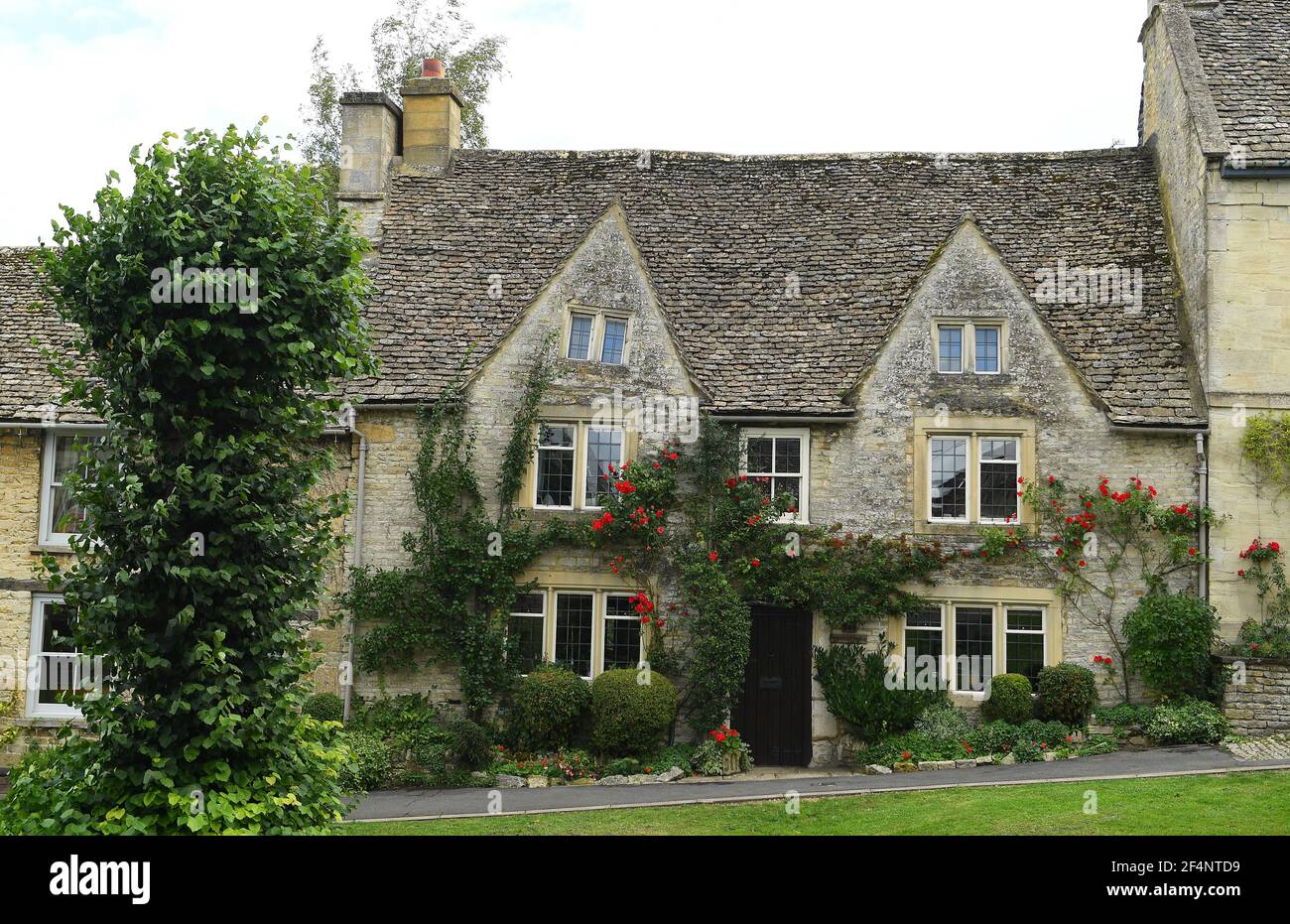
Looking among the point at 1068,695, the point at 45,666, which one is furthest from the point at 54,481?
the point at 1068,695

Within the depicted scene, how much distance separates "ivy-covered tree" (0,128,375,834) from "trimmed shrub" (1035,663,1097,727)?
1181 cm

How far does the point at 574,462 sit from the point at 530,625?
2.87m

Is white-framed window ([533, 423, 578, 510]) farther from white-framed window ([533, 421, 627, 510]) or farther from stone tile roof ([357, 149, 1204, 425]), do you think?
stone tile roof ([357, 149, 1204, 425])

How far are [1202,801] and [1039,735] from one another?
4367 mm

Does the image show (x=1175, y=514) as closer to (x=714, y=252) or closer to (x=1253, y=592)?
(x=1253, y=592)

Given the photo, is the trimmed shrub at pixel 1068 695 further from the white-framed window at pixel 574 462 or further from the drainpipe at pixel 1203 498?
the white-framed window at pixel 574 462

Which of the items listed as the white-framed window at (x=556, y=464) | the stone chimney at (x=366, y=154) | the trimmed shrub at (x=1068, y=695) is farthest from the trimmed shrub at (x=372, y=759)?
the stone chimney at (x=366, y=154)

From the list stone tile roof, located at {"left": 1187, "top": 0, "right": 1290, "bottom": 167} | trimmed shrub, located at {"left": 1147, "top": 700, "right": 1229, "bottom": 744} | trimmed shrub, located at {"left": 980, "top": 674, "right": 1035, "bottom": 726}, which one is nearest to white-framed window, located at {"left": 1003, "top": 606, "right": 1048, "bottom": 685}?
trimmed shrub, located at {"left": 980, "top": 674, "right": 1035, "bottom": 726}

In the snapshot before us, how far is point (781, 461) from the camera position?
773 inches

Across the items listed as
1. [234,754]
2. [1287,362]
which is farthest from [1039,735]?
[234,754]

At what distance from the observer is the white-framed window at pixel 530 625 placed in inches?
753

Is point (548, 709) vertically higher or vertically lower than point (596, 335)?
lower

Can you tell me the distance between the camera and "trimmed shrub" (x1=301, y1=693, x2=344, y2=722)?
18047 mm

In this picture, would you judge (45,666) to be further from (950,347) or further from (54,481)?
(950,347)
